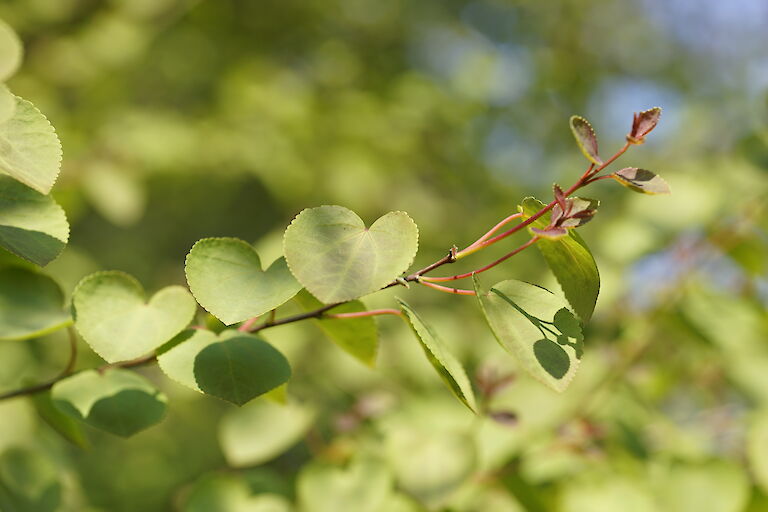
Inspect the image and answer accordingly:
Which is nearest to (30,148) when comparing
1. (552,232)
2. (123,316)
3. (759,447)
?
(123,316)

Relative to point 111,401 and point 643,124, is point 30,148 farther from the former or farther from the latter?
point 643,124

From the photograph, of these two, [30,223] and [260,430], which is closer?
[30,223]

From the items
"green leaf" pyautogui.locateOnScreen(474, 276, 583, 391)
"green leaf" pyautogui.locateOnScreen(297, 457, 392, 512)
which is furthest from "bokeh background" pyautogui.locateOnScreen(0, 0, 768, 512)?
"green leaf" pyautogui.locateOnScreen(474, 276, 583, 391)

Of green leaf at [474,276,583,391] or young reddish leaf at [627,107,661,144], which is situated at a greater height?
young reddish leaf at [627,107,661,144]

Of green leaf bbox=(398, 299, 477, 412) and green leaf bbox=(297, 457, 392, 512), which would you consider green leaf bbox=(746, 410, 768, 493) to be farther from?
green leaf bbox=(398, 299, 477, 412)

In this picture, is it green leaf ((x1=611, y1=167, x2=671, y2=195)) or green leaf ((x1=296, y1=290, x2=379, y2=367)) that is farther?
green leaf ((x1=296, y1=290, x2=379, y2=367))

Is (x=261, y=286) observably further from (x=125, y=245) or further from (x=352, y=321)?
(x=125, y=245)
